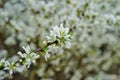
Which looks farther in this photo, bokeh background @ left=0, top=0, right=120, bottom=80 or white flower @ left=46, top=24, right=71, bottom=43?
bokeh background @ left=0, top=0, right=120, bottom=80

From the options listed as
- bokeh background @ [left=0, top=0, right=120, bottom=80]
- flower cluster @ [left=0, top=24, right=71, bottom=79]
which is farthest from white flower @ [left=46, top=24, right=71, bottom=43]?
bokeh background @ [left=0, top=0, right=120, bottom=80]

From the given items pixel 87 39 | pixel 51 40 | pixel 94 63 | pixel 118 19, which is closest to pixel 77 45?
pixel 87 39

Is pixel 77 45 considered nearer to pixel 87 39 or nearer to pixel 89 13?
pixel 87 39

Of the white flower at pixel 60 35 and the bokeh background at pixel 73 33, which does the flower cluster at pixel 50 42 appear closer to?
the white flower at pixel 60 35

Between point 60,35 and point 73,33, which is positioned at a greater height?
point 73,33

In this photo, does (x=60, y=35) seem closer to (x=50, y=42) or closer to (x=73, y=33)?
(x=50, y=42)

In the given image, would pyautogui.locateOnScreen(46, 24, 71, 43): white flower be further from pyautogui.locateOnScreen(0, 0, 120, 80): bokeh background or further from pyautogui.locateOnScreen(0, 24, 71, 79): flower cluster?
pyautogui.locateOnScreen(0, 0, 120, 80): bokeh background

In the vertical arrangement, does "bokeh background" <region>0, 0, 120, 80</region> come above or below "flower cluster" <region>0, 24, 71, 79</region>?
above

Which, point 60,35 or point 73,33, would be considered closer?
point 60,35

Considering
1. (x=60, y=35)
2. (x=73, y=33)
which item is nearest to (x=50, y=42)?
(x=60, y=35)

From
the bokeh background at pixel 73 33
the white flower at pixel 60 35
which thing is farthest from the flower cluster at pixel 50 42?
the bokeh background at pixel 73 33
